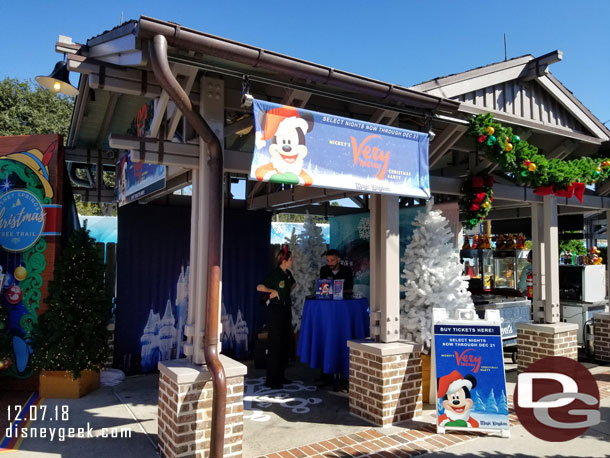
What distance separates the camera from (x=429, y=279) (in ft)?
18.6

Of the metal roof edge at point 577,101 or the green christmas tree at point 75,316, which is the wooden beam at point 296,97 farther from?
the metal roof edge at point 577,101

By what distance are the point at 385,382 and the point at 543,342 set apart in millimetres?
3223

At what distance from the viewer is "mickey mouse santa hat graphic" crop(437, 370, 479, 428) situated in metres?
4.57

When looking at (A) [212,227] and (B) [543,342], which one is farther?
(B) [543,342]

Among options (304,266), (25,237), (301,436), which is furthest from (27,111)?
(301,436)

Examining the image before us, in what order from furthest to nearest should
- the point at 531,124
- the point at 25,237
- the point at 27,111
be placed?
the point at 27,111
the point at 531,124
the point at 25,237

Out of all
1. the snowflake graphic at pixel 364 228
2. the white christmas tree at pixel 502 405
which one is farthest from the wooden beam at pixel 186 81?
the snowflake graphic at pixel 364 228

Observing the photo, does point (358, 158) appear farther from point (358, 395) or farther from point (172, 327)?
point (172, 327)

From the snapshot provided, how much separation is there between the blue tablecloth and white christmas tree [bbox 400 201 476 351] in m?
Answer: 0.64

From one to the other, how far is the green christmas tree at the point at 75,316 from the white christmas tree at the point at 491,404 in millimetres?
4729

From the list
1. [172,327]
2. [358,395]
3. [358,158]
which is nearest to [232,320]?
[172,327]

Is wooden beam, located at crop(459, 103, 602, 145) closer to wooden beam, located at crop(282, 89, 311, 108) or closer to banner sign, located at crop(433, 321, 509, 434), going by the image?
wooden beam, located at crop(282, 89, 311, 108)

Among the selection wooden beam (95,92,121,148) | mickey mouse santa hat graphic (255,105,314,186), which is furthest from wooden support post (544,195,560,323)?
wooden beam (95,92,121,148)

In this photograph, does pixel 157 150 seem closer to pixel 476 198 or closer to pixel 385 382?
pixel 385 382
